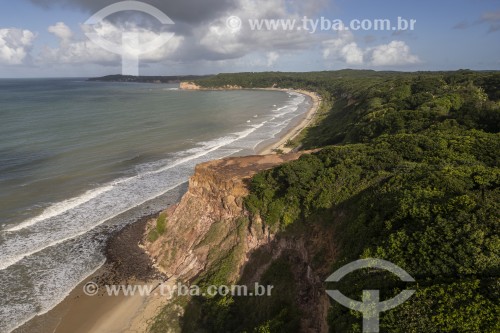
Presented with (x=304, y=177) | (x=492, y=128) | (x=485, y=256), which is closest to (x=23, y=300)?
(x=304, y=177)

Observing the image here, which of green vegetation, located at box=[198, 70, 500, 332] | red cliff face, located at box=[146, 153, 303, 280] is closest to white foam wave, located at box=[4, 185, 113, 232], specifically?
red cliff face, located at box=[146, 153, 303, 280]

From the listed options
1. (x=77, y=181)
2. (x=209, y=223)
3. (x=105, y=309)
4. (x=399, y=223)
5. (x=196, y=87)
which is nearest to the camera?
(x=399, y=223)

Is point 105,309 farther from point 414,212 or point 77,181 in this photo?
point 77,181

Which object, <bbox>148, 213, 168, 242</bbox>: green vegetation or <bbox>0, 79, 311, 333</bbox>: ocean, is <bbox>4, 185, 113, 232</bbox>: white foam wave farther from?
<bbox>148, 213, 168, 242</bbox>: green vegetation

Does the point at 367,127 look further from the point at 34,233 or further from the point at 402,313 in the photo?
the point at 34,233
